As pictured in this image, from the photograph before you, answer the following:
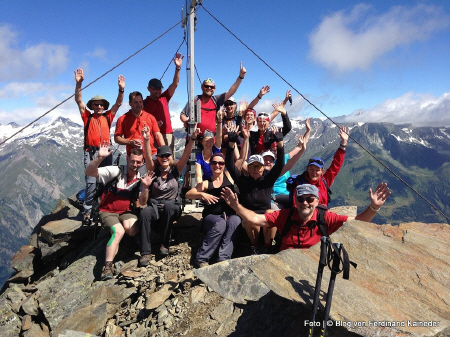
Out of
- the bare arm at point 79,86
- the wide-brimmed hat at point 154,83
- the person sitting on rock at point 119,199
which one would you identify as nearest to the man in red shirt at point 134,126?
the person sitting on rock at point 119,199

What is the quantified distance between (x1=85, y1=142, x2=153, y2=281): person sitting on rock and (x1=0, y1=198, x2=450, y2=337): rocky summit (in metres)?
0.95

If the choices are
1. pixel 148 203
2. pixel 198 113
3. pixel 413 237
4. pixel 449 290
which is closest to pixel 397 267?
pixel 449 290

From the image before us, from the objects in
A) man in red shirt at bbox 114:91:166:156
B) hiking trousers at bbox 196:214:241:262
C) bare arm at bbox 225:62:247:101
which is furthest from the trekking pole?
bare arm at bbox 225:62:247:101

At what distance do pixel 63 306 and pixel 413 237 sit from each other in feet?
32.2

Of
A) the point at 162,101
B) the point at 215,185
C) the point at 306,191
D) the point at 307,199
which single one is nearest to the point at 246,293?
the point at 307,199

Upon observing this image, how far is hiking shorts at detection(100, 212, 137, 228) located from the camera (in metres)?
9.30

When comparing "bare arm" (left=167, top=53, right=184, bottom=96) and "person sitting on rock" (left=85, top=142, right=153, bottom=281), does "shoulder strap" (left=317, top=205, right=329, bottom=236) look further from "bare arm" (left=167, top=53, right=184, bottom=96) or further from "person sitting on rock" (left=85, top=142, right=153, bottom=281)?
"bare arm" (left=167, top=53, right=184, bottom=96)

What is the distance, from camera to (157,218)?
30.7 feet

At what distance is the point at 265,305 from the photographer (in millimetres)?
6195

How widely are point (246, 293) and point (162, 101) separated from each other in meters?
8.77

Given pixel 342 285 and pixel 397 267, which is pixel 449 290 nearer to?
pixel 397 267

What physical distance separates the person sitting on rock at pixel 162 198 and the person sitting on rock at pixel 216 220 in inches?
36.1

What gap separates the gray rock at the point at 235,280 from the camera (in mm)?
6422

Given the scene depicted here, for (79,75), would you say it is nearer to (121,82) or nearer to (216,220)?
(121,82)
